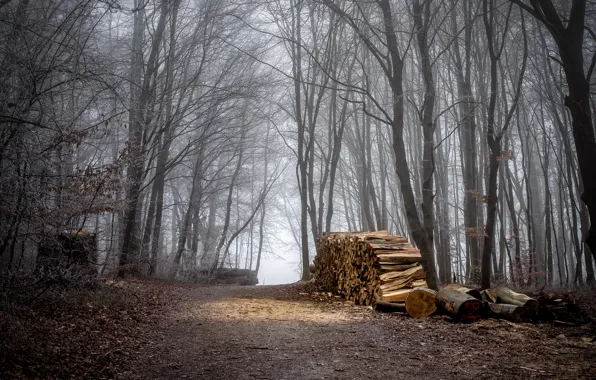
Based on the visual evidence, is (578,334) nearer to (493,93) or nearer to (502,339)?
(502,339)

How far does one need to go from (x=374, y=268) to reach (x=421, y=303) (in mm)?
1413

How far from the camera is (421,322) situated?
19.1 ft

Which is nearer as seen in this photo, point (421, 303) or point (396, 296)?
point (421, 303)

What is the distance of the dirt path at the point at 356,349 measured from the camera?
3.69m

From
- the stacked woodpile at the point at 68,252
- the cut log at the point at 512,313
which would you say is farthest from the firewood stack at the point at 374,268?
the stacked woodpile at the point at 68,252

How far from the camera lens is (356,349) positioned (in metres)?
4.54

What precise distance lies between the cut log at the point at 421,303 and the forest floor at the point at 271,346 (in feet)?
0.76

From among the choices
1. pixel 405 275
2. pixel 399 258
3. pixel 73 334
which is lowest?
pixel 73 334

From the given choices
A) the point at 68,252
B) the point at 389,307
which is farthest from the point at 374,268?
the point at 68,252

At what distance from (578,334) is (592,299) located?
280cm

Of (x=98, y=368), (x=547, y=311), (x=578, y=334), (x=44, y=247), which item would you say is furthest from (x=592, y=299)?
(x=44, y=247)

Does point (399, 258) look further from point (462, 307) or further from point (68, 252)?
point (68, 252)

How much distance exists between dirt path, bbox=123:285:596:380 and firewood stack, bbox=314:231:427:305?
81 cm

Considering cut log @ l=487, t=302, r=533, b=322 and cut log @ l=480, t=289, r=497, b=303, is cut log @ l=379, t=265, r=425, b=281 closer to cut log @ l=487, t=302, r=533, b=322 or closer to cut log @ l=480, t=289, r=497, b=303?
cut log @ l=480, t=289, r=497, b=303
